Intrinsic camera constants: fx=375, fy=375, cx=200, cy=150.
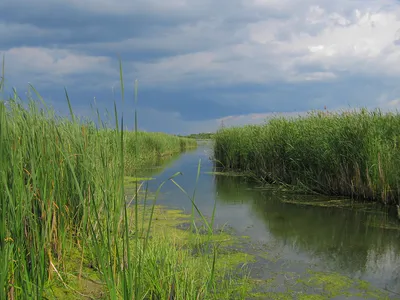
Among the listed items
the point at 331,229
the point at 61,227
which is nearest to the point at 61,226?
the point at 61,227

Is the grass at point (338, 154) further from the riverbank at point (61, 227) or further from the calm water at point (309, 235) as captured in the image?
the riverbank at point (61, 227)

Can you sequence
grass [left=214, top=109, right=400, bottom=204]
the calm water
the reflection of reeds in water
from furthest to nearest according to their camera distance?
1. grass [left=214, top=109, right=400, bottom=204]
2. the reflection of reeds in water
3. the calm water

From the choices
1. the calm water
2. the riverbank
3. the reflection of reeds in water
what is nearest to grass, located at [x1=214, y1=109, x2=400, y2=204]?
the reflection of reeds in water

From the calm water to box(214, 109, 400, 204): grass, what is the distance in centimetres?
73

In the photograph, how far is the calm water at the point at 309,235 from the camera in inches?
154

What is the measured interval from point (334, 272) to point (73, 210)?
2.62 m

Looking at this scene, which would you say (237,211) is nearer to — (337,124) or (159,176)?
(337,124)

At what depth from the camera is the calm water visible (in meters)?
3.92

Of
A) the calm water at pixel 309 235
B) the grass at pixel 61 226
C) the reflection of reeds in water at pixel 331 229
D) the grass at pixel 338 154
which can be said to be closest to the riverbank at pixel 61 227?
the grass at pixel 61 226

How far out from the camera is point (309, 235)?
525 cm

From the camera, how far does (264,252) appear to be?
434 centimetres

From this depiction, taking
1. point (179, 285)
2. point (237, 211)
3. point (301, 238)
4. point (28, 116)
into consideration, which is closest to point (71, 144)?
point (28, 116)

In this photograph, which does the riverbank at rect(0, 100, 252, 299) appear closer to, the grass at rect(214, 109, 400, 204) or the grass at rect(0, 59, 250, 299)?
the grass at rect(0, 59, 250, 299)

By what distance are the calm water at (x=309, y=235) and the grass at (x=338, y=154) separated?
2.40 ft
